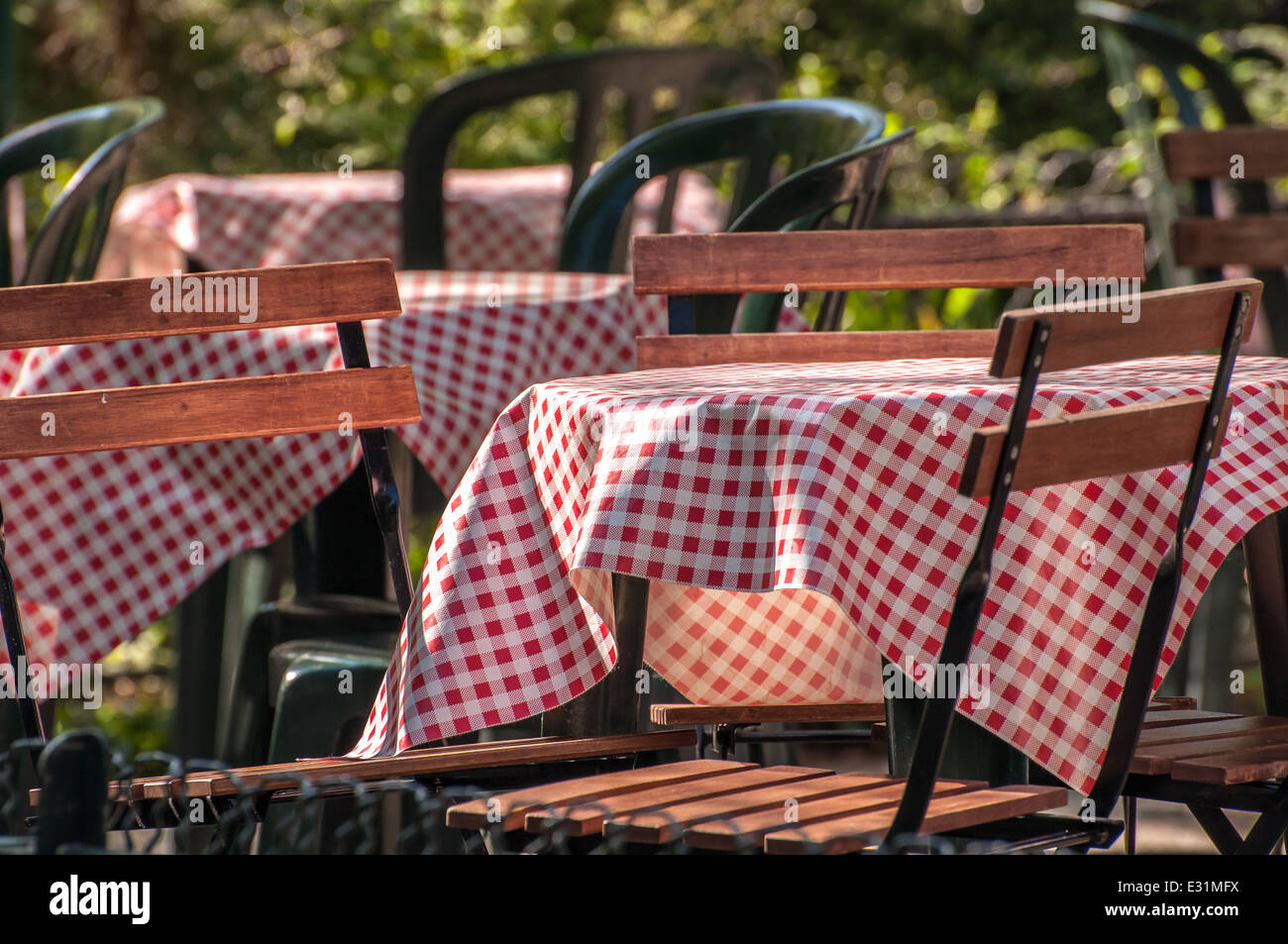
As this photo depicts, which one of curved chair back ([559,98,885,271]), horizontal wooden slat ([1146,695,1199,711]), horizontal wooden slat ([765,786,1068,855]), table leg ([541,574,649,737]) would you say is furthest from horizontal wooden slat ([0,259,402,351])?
curved chair back ([559,98,885,271])

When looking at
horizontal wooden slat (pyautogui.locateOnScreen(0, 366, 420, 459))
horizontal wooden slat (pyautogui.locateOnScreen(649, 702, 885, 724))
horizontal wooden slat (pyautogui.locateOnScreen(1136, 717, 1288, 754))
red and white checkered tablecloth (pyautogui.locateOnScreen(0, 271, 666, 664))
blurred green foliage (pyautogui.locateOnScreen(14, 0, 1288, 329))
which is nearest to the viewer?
horizontal wooden slat (pyautogui.locateOnScreen(1136, 717, 1288, 754))

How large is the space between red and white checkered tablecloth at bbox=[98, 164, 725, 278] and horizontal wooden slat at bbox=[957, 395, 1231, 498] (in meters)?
2.45

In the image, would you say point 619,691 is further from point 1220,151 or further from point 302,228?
point 302,228

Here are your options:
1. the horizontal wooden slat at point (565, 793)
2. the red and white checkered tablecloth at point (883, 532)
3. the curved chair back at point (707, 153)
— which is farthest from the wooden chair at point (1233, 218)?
the horizontal wooden slat at point (565, 793)

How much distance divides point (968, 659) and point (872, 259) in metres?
0.97

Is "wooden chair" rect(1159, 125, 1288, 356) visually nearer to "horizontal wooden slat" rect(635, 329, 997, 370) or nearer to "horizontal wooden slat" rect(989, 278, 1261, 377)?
"horizontal wooden slat" rect(635, 329, 997, 370)

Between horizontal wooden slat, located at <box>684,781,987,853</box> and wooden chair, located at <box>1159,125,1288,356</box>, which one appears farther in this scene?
wooden chair, located at <box>1159,125,1288,356</box>

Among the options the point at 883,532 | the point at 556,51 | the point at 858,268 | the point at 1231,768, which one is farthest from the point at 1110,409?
the point at 556,51

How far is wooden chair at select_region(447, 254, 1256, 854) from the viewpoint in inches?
55.9

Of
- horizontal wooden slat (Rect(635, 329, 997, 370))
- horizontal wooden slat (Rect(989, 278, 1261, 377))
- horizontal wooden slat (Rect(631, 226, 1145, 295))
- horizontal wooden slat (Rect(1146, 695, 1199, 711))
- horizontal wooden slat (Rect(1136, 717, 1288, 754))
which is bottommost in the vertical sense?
horizontal wooden slat (Rect(1146, 695, 1199, 711))

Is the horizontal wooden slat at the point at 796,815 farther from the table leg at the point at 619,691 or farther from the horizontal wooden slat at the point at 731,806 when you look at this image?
the table leg at the point at 619,691

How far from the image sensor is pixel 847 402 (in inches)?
63.4

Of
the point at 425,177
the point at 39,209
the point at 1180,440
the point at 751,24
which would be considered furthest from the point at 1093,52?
the point at 1180,440

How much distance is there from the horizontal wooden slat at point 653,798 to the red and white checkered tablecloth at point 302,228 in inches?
89.9
